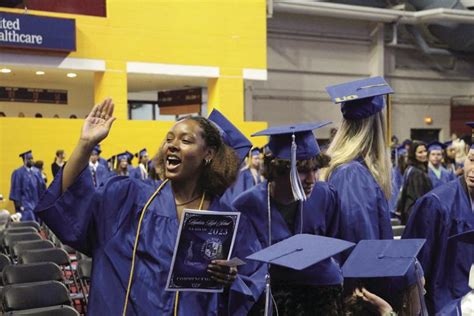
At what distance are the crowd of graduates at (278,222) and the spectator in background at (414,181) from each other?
18.0 feet

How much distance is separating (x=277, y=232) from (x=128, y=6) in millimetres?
14688

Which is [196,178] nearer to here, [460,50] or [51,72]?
[51,72]

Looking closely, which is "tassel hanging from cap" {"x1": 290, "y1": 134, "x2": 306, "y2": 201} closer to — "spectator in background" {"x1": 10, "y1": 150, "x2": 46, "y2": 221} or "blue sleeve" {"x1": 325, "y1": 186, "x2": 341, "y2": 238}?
"blue sleeve" {"x1": 325, "y1": 186, "x2": 341, "y2": 238}

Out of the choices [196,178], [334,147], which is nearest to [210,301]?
[196,178]

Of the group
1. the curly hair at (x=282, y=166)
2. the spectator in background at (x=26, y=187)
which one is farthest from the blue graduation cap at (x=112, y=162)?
the curly hair at (x=282, y=166)

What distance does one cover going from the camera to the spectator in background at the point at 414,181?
8.80 meters

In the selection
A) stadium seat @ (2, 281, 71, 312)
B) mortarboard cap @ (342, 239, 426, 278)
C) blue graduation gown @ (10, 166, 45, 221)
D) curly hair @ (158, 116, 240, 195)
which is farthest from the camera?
blue graduation gown @ (10, 166, 45, 221)

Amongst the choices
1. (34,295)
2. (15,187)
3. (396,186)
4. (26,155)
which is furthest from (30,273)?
(26,155)

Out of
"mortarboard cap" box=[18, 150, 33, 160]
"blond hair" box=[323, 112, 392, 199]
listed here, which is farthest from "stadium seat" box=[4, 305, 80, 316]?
"mortarboard cap" box=[18, 150, 33, 160]

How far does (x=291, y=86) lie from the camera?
21.4m

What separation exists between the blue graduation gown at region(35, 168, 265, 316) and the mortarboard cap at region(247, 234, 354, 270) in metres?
0.26

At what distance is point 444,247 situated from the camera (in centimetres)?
319

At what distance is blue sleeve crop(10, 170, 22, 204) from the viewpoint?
1410 centimetres

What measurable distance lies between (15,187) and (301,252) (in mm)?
12447
